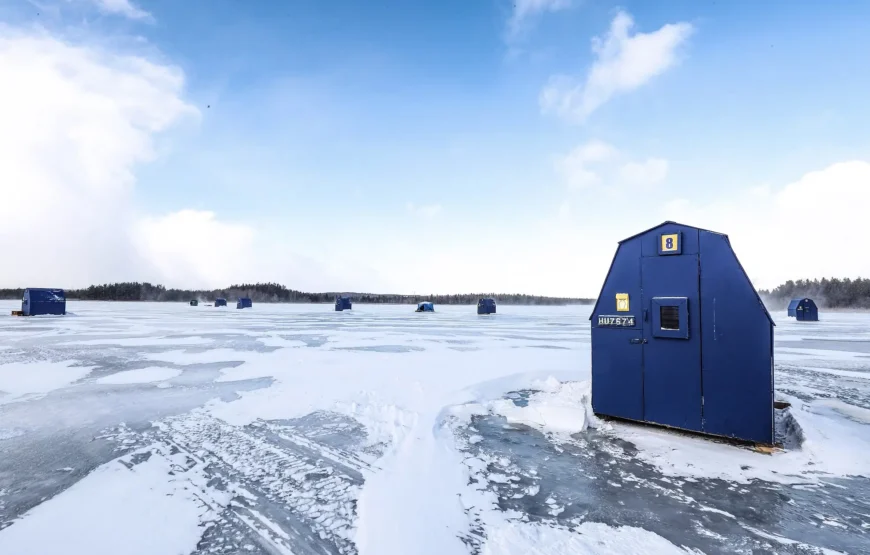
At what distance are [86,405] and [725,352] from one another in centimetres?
1067

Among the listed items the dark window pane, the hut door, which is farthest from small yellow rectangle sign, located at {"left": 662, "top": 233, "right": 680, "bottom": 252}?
the dark window pane

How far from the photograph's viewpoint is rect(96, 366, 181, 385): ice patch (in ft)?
30.4

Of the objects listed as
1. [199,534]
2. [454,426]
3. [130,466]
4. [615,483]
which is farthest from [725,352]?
[130,466]

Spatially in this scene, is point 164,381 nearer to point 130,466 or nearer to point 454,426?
point 130,466

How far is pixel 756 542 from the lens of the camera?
316 cm

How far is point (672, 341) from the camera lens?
5629 millimetres

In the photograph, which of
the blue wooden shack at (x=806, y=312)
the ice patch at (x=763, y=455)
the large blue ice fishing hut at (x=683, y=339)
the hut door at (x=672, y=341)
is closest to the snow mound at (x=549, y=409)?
the large blue ice fishing hut at (x=683, y=339)

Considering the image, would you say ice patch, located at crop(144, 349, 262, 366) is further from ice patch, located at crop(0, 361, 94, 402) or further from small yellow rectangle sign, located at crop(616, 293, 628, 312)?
small yellow rectangle sign, located at crop(616, 293, 628, 312)

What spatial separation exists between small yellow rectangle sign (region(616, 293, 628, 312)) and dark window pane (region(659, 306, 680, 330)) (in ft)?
1.60

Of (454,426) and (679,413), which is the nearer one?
(679,413)

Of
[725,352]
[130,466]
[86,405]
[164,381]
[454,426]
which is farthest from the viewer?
[164,381]

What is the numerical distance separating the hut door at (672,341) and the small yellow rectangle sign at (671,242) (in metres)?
0.12

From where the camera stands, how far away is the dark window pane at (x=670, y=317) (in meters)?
5.63

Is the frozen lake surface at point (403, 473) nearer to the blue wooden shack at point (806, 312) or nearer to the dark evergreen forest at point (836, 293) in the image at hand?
the blue wooden shack at point (806, 312)
